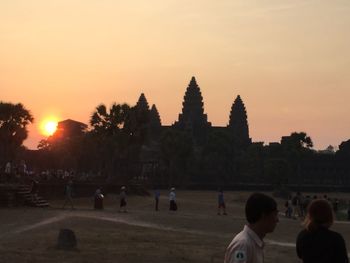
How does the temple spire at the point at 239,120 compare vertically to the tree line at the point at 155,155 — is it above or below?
above

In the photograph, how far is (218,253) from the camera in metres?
17.2

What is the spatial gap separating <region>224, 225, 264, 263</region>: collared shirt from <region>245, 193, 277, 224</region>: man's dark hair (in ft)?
0.40

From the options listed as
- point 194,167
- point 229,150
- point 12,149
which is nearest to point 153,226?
point 12,149

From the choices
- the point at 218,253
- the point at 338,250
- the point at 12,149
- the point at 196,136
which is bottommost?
the point at 218,253

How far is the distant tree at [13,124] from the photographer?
152ft

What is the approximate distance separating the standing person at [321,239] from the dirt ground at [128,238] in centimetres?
973

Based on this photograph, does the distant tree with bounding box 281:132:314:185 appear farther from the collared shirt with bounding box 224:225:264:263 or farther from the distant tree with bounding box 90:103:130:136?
the collared shirt with bounding box 224:225:264:263

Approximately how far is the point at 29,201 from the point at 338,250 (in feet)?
94.3

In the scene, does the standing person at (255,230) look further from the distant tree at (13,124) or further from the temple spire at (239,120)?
the temple spire at (239,120)

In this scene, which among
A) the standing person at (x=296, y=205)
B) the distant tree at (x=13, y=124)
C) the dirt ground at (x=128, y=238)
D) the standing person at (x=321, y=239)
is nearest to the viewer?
the standing person at (x=321, y=239)

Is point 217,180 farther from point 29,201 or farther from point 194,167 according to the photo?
point 29,201

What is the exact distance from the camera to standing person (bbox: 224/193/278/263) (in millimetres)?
4160

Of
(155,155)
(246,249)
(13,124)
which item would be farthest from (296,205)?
(155,155)

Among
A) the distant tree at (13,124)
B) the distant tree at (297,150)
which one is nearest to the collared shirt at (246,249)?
the distant tree at (13,124)
